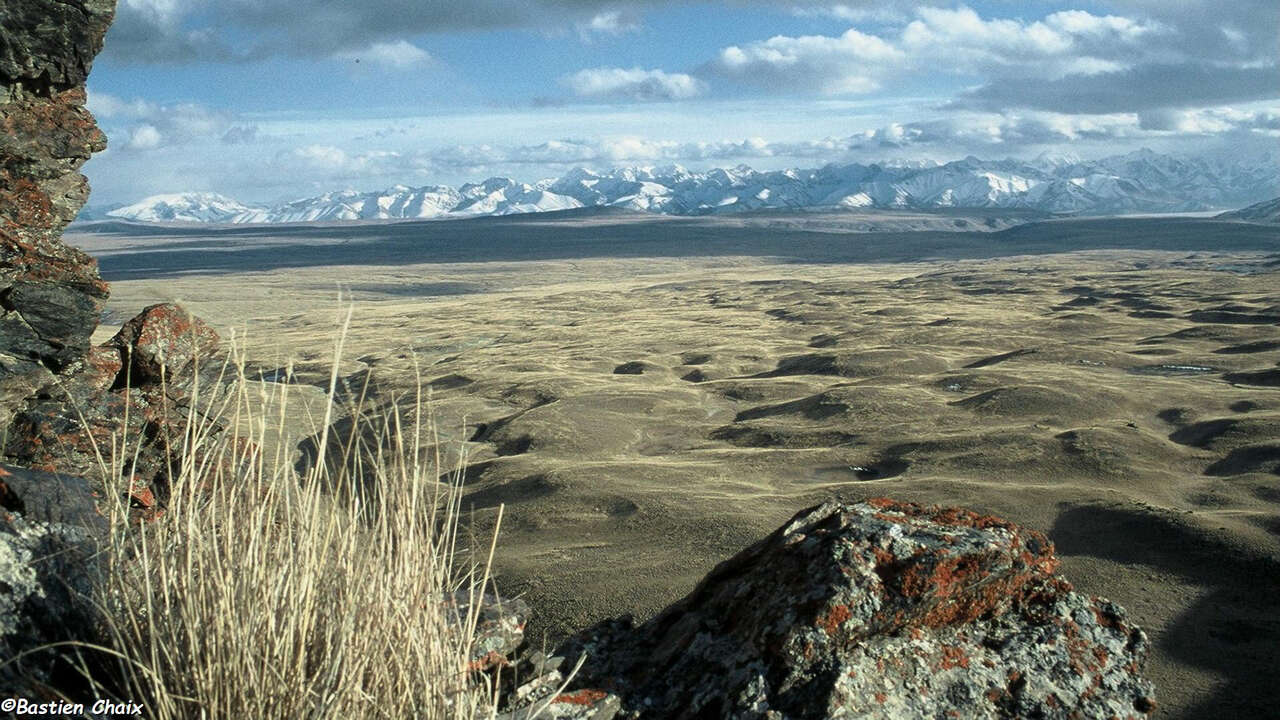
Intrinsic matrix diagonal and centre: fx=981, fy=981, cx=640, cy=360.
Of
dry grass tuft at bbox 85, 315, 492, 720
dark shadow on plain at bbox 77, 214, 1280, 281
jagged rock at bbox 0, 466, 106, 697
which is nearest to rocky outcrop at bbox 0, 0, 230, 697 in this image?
jagged rock at bbox 0, 466, 106, 697

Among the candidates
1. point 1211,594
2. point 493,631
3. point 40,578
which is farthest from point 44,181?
point 1211,594

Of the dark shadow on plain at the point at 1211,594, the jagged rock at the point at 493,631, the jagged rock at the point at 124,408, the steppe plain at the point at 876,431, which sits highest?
the jagged rock at the point at 124,408

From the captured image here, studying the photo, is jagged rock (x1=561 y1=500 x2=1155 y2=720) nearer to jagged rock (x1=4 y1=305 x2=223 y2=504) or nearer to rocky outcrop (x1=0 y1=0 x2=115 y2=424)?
jagged rock (x1=4 y1=305 x2=223 y2=504)

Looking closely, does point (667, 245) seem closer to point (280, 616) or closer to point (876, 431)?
point (876, 431)

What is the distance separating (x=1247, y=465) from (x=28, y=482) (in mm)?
14695

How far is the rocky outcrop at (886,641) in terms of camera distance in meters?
3.89

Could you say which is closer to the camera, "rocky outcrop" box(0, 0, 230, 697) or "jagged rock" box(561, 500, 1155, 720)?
"jagged rock" box(561, 500, 1155, 720)

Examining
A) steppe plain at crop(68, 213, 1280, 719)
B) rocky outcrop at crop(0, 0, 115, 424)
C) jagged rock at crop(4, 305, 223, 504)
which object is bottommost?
steppe plain at crop(68, 213, 1280, 719)

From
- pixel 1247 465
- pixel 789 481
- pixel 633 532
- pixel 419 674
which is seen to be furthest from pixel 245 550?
pixel 1247 465

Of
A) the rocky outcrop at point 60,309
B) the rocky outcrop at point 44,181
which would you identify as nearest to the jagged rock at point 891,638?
the rocky outcrop at point 60,309

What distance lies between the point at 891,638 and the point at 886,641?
0.04m

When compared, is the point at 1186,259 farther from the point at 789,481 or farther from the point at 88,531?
the point at 88,531

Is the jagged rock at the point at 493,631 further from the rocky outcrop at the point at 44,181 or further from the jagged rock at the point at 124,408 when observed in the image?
the rocky outcrop at the point at 44,181

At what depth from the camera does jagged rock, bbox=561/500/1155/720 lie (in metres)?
3.89
